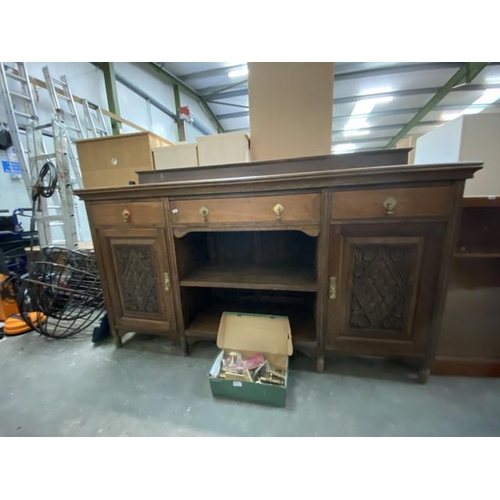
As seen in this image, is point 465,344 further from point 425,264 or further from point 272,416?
point 272,416

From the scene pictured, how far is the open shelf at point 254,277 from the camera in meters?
1.10

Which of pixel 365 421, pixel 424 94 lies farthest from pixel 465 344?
pixel 424 94

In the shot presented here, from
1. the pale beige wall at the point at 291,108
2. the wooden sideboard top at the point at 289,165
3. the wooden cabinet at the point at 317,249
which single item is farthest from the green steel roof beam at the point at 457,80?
the wooden cabinet at the point at 317,249

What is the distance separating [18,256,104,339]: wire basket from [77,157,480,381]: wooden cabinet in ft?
1.42

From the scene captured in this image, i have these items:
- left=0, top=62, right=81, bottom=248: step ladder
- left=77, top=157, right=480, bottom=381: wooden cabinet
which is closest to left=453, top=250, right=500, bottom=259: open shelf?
left=77, top=157, right=480, bottom=381: wooden cabinet

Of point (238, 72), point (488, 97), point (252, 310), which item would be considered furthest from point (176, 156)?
point (488, 97)

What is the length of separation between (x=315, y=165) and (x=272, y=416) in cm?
119

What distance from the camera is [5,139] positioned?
82.0 inches

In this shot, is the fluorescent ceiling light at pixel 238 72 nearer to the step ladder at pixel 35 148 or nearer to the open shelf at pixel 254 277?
the step ladder at pixel 35 148

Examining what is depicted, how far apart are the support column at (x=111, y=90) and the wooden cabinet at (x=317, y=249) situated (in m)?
2.37

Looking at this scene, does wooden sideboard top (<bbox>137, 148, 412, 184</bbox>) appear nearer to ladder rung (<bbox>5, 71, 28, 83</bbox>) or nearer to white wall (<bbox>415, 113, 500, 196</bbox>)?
white wall (<bbox>415, 113, 500, 196</bbox>)

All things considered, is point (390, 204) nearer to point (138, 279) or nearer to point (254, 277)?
point (254, 277)

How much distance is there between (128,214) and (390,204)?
1.23 metres

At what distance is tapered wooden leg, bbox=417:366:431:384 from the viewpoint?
1007 millimetres
